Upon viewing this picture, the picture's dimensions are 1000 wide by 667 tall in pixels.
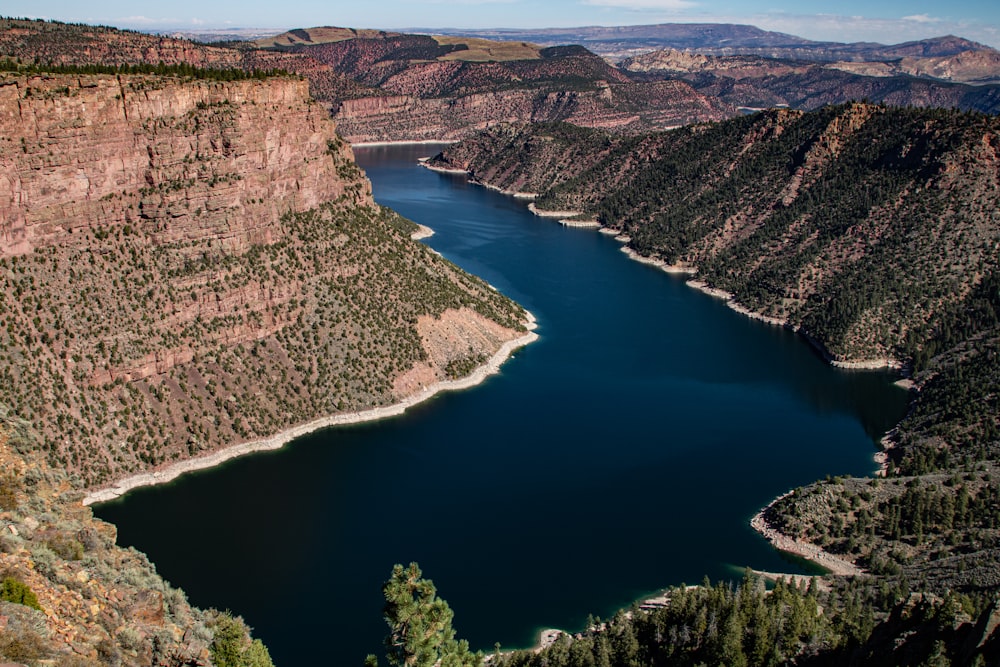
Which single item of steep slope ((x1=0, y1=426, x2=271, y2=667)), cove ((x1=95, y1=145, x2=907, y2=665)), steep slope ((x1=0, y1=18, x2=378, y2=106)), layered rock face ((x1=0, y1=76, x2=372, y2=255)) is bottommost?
cove ((x1=95, y1=145, x2=907, y2=665))

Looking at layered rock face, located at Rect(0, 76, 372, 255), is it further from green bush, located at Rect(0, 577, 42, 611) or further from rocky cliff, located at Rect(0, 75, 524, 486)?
green bush, located at Rect(0, 577, 42, 611)

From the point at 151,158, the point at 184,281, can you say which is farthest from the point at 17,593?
the point at 151,158

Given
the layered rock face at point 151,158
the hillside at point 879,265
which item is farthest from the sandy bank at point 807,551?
the layered rock face at point 151,158

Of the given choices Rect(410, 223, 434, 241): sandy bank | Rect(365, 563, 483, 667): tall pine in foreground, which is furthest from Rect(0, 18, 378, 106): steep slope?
Rect(365, 563, 483, 667): tall pine in foreground

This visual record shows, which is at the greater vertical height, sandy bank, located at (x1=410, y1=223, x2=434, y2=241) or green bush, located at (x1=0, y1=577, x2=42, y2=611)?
green bush, located at (x1=0, y1=577, x2=42, y2=611)

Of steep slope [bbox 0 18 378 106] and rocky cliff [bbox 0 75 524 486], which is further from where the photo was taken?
steep slope [bbox 0 18 378 106]

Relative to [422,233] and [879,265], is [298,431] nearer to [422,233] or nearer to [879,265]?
[879,265]

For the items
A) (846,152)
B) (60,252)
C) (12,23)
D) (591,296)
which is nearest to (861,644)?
(60,252)
